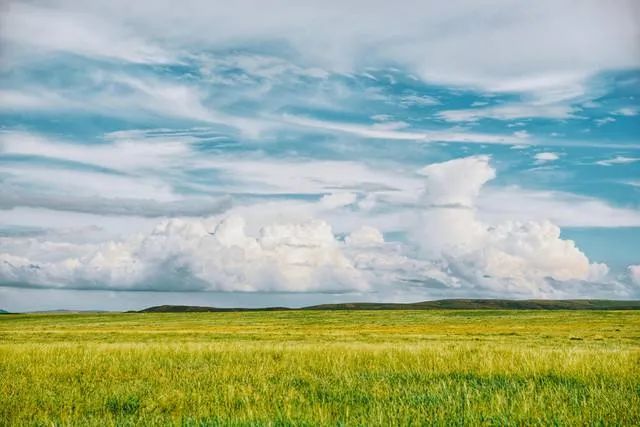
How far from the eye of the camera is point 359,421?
27.7 feet

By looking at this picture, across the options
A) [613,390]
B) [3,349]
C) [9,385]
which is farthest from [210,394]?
[3,349]

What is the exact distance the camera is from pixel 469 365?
15062 mm

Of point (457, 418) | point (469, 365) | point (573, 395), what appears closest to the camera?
point (457, 418)

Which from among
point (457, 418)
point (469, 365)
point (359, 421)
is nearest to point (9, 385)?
point (359, 421)

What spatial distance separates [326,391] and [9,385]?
6.35m

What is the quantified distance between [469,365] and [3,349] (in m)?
14.5

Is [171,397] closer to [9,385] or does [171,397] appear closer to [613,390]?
[9,385]

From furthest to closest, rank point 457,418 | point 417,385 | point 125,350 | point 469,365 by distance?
point 125,350
point 469,365
point 417,385
point 457,418

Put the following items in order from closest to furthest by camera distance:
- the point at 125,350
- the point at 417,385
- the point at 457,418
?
the point at 457,418, the point at 417,385, the point at 125,350

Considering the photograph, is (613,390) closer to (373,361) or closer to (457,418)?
(457,418)

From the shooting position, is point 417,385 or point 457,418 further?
point 417,385

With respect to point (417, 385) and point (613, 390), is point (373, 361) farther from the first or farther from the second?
point (613, 390)

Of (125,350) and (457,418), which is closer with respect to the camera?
(457,418)

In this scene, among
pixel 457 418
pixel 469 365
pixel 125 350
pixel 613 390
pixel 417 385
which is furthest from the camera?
pixel 125 350
